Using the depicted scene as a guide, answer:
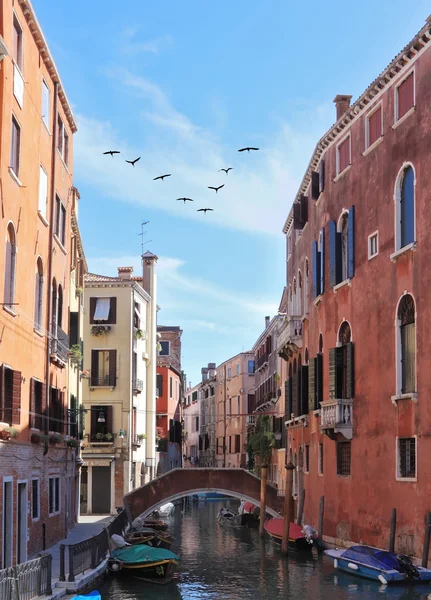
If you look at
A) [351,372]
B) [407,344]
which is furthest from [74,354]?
[407,344]

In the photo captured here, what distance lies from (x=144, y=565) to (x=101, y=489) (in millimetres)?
19966

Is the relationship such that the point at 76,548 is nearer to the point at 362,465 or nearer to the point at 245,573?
the point at 245,573

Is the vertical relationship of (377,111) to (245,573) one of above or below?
above

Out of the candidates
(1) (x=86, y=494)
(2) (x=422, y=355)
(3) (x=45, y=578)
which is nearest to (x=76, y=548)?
(3) (x=45, y=578)

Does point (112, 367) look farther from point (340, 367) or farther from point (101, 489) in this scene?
point (340, 367)

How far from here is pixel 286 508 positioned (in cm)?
2930

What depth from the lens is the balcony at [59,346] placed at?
2458 cm

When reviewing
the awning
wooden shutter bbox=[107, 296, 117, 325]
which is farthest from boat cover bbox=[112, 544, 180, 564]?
wooden shutter bbox=[107, 296, 117, 325]

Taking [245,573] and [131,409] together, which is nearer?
[245,573]

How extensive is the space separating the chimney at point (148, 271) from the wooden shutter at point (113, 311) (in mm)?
5822

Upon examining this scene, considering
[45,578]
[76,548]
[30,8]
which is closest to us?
[45,578]

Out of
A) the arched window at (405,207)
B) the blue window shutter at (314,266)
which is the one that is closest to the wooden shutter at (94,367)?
the blue window shutter at (314,266)

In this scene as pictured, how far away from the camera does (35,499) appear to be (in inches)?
886

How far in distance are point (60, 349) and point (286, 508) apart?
9140mm
